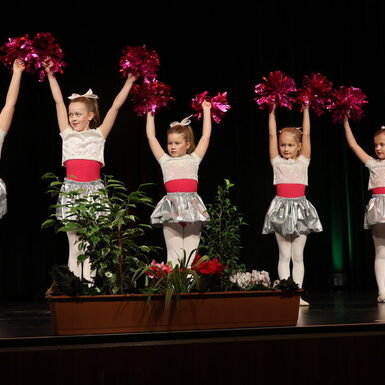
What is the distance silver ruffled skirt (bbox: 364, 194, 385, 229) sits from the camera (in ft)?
14.9

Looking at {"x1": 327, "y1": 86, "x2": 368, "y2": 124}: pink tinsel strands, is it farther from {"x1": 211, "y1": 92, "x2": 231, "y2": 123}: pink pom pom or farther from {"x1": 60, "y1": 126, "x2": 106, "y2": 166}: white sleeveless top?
{"x1": 60, "y1": 126, "x2": 106, "y2": 166}: white sleeveless top

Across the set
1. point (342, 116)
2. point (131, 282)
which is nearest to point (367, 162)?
point (342, 116)

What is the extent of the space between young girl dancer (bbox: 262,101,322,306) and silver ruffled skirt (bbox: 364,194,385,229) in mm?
461

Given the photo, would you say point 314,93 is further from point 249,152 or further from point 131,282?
point 131,282

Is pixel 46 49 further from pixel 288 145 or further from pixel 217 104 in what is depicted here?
pixel 288 145

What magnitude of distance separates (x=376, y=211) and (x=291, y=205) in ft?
2.27

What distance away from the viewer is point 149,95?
4297 millimetres

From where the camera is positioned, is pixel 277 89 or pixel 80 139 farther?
pixel 277 89

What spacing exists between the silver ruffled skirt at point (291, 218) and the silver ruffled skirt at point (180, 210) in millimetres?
589

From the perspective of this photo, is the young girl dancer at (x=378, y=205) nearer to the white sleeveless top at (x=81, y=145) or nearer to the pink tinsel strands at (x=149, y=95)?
the pink tinsel strands at (x=149, y=95)

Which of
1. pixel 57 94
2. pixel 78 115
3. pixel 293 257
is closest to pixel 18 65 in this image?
pixel 57 94

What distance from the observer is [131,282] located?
258cm

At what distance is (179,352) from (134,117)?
3.27 metres

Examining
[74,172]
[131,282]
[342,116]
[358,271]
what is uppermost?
[342,116]
